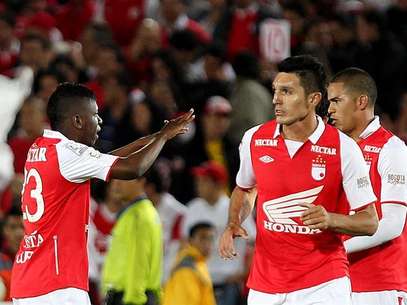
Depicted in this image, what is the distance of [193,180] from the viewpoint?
42.2 feet

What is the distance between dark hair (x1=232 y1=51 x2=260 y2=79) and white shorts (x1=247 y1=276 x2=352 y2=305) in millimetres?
6220

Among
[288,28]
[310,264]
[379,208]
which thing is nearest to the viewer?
[310,264]

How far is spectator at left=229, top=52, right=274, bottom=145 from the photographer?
1313 centimetres

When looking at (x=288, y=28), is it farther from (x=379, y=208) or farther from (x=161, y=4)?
(x=379, y=208)

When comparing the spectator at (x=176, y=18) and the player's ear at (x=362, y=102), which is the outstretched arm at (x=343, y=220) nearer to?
the player's ear at (x=362, y=102)

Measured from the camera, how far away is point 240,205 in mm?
7727

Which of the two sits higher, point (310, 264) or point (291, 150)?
point (291, 150)

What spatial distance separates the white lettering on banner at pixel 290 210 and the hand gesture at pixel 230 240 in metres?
0.22

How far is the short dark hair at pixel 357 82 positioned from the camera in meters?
8.12

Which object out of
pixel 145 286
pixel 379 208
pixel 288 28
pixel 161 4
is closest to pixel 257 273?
pixel 379 208

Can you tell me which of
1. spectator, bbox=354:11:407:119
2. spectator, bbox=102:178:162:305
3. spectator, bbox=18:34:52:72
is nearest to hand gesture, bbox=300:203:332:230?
spectator, bbox=102:178:162:305

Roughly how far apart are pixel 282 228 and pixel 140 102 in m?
6.03

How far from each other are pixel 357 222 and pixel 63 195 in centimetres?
170

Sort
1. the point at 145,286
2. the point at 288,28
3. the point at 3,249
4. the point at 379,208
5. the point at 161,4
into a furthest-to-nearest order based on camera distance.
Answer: the point at 161,4 < the point at 288,28 < the point at 3,249 < the point at 145,286 < the point at 379,208
